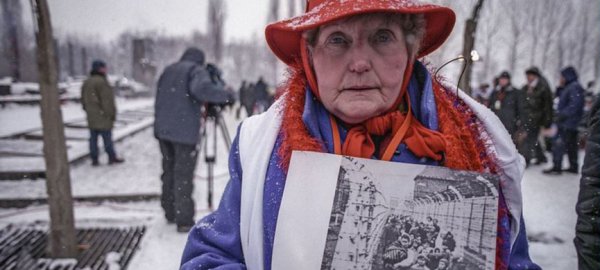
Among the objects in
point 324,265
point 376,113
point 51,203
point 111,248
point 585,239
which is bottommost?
point 111,248

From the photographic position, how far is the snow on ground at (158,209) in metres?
3.56

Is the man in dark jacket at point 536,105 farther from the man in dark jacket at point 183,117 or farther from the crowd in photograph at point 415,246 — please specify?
the crowd in photograph at point 415,246

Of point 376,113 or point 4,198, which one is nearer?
point 376,113

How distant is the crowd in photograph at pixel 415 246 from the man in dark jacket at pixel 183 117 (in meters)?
3.27

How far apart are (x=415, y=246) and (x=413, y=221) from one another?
6cm

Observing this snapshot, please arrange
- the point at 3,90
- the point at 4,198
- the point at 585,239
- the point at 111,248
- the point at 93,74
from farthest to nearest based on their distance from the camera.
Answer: the point at 3,90 < the point at 93,74 < the point at 4,198 < the point at 111,248 < the point at 585,239

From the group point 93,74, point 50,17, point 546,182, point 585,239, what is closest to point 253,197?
point 585,239

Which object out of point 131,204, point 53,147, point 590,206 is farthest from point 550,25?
point 53,147

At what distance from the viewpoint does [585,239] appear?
5.94 feet

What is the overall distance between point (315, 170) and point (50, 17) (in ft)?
9.55

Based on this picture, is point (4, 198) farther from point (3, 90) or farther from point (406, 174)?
point (3, 90)

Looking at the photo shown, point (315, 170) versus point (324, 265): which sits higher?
point (315, 170)

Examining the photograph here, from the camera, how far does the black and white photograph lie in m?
0.85

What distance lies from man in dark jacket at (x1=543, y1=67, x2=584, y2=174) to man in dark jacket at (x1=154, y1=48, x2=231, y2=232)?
20.2 ft
